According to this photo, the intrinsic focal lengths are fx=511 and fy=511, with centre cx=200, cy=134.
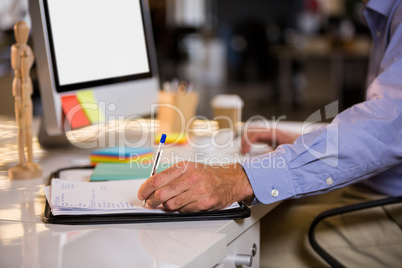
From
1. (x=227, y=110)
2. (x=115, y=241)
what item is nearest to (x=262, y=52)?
(x=227, y=110)

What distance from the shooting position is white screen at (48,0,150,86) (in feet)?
4.19

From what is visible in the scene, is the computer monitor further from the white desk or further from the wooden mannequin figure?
the white desk

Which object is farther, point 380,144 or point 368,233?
point 368,233

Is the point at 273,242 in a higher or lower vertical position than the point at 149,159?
lower

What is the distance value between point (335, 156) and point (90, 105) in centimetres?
72

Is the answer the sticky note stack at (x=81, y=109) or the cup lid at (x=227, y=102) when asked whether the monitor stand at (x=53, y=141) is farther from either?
the cup lid at (x=227, y=102)

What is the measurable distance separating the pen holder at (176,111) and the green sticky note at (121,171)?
409mm

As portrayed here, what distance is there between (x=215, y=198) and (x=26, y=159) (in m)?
0.50

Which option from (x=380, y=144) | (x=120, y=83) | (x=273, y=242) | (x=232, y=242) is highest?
(x=120, y=83)

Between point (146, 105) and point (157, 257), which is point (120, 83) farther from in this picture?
point (157, 257)

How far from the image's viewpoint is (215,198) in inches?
34.9

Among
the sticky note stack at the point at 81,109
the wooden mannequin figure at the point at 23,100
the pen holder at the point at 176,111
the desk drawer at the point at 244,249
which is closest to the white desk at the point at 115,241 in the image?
the desk drawer at the point at 244,249

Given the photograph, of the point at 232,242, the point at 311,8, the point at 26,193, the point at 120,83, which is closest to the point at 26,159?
the point at 26,193

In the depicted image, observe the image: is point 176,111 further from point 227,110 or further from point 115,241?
point 115,241
